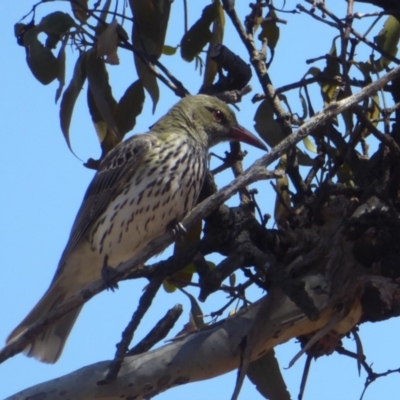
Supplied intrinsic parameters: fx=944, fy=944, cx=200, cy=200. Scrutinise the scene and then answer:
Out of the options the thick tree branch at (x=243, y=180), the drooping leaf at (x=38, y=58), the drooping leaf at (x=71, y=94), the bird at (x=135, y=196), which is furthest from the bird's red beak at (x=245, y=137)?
the thick tree branch at (x=243, y=180)

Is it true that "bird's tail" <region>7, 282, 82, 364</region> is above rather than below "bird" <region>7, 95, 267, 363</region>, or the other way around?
below

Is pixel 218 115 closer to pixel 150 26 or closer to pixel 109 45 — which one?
pixel 150 26

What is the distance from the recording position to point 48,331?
363cm

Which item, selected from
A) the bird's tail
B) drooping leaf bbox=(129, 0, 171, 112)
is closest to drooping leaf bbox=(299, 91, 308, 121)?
drooping leaf bbox=(129, 0, 171, 112)

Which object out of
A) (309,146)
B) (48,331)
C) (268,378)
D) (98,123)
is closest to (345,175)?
(309,146)

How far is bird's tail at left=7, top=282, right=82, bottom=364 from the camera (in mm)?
3561

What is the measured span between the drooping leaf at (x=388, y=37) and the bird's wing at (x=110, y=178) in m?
1.02

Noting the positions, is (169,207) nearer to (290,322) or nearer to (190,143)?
(190,143)

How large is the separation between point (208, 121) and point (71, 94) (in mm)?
887

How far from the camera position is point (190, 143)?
393cm

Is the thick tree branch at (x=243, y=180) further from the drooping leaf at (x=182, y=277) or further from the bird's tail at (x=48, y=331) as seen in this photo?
the bird's tail at (x=48, y=331)

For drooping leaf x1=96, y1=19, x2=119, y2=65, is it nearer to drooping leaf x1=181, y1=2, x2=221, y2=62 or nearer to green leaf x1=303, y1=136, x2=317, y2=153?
drooping leaf x1=181, y1=2, x2=221, y2=62

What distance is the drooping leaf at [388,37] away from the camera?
339 centimetres

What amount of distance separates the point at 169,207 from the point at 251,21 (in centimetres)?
78
